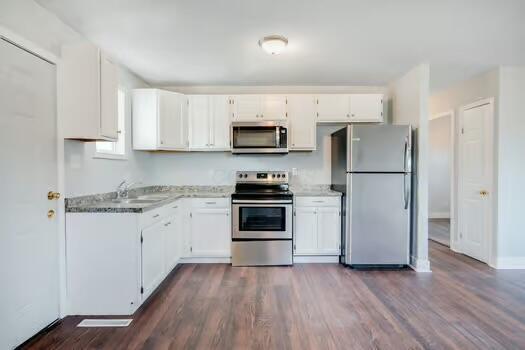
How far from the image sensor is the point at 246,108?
3.87 meters

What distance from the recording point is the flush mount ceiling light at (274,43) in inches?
102

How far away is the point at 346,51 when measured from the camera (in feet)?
9.65

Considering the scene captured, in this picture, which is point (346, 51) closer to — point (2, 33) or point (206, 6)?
point (206, 6)

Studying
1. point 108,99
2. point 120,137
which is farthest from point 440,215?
point 108,99

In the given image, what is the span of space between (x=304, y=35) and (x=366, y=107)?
1692 millimetres

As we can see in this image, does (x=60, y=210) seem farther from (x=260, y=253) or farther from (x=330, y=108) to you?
(x=330, y=108)

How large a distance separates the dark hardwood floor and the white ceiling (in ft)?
8.22

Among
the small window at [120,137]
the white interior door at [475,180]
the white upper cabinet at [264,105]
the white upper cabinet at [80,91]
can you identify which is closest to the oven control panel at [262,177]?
the white upper cabinet at [264,105]

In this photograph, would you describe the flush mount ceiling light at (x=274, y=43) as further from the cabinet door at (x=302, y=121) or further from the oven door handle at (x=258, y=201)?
the oven door handle at (x=258, y=201)

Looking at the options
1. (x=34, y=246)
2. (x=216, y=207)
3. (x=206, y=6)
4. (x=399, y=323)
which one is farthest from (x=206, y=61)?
(x=399, y=323)

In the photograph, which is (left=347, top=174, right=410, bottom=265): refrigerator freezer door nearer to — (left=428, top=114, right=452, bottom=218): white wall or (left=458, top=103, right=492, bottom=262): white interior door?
(left=458, top=103, right=492, bottom=262): white interior door

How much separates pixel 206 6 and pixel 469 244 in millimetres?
4446

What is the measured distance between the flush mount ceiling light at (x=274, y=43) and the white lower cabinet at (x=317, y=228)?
185cm

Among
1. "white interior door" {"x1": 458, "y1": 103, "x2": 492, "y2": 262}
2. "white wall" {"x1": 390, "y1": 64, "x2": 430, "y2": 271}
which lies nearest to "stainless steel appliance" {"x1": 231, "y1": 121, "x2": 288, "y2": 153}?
"white wall" {"x1": 390, "y1": 64, "x2": 430, "y2": 271}
